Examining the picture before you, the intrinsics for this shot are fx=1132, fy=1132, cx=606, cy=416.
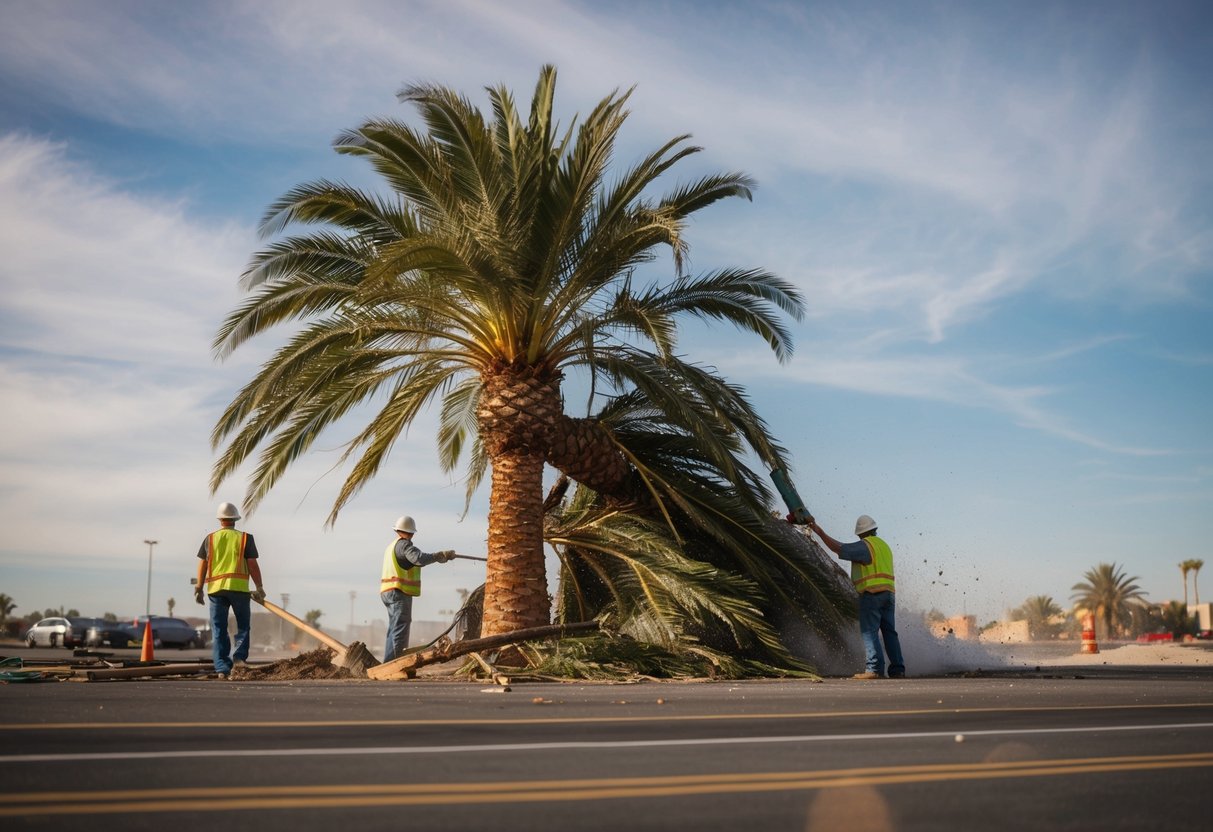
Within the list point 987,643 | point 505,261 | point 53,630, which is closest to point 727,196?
point 505,261

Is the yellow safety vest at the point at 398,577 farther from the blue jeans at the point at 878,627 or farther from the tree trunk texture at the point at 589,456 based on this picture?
the blue jeans at the point at 878,627

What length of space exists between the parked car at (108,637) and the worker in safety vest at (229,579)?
2971 cm

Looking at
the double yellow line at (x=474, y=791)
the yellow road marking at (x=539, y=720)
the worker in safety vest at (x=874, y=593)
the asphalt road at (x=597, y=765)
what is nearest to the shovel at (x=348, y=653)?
the asphalt road at (x=597, y=765)

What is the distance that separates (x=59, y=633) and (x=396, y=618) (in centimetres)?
3230

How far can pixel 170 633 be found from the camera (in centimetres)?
4244

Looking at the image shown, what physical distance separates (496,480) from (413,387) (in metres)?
1.91

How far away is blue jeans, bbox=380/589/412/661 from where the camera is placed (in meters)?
15.4

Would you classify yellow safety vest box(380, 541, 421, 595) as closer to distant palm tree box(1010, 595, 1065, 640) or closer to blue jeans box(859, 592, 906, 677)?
blue jeans box(859, 592, 906, 677)

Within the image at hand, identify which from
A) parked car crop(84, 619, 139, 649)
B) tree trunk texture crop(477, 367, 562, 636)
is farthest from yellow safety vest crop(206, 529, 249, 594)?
parked car crop(84, 619, 139, 649)

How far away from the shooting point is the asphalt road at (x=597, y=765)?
4.01 metres

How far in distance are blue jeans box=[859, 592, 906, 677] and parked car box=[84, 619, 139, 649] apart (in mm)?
33014

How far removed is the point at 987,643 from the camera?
22.8 meters

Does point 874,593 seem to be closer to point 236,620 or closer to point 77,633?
point 236,620

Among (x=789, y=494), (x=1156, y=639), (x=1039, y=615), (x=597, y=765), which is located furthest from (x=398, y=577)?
(x=1039, y=615)
